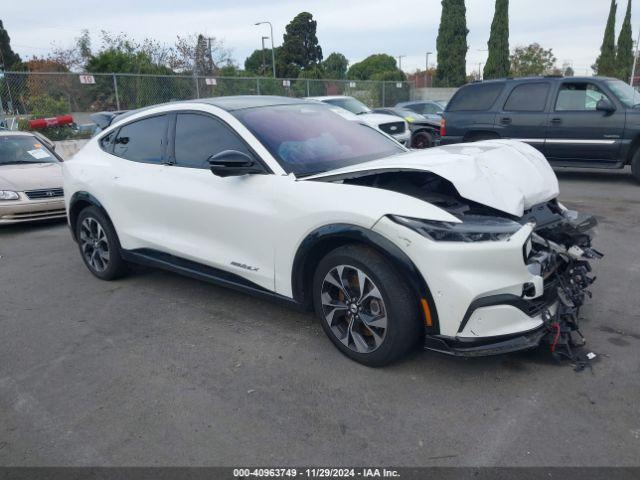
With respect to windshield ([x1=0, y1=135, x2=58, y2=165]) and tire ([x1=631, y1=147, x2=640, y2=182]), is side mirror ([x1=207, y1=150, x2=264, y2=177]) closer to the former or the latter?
windshield ([x1=0, y1=135, x2=58, y2=165])

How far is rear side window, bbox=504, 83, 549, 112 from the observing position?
969cm

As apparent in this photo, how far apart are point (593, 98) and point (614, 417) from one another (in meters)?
7.93

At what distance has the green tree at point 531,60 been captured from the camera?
4069 centimetres

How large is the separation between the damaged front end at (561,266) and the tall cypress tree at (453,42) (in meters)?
39.2

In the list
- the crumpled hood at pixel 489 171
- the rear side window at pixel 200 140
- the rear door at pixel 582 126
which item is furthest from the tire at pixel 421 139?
the rear side window at pixel 200 140

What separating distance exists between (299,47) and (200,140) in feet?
211

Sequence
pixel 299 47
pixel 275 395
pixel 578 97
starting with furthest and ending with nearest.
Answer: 1. pixel 299 47
2. pixel 578 97
3. pixel 275 395

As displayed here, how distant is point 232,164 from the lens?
3.70 metres

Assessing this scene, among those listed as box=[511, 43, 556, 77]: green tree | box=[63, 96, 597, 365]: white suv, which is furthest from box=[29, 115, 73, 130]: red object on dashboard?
box=[511, 43, 556, 77]: green tree

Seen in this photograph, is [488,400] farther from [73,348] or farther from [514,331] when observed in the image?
[73,348]

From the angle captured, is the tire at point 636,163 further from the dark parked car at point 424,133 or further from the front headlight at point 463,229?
the front headlight at point 463,229

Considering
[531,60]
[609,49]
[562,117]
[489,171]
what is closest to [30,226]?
[489,171]

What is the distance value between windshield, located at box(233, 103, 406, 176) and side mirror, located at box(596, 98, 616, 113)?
19.8 ft

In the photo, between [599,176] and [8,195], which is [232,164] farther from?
[599,176]
